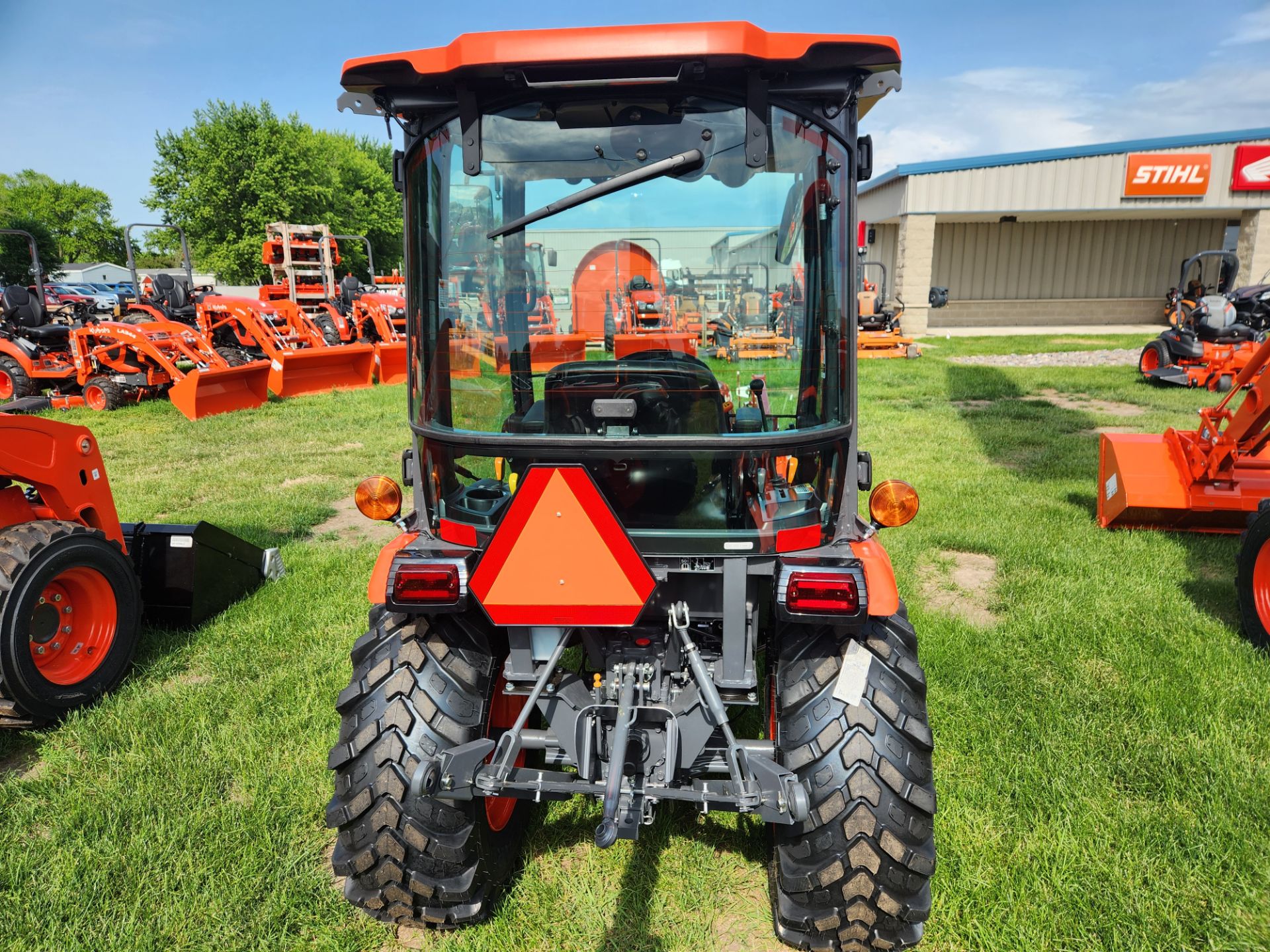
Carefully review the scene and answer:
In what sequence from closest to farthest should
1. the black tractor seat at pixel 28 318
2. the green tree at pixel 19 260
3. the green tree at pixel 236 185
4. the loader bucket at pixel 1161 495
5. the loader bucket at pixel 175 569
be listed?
the loader bucket at pixel 175 569, the loader bucket at pixel 1161 495, the black tractor seat at pixel 28 318, the green tree at pixel 19 260, the green tree at pixel 236 185

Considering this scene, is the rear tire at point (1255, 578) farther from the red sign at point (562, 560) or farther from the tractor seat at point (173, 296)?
the tractor seat at point (173, 296)

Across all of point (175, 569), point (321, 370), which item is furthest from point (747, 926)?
point (321, 370)

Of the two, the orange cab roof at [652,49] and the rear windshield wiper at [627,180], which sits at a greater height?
the orange cab roof at [652,49]

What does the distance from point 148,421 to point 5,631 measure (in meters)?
7.99

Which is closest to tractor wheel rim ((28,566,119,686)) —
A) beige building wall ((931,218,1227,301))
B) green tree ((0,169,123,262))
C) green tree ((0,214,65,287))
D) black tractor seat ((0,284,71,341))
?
black tractor seat ((0,284,71,341))

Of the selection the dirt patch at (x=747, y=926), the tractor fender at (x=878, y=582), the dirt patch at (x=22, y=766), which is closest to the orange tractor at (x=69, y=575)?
the dirt patch at (x=22, y=766)

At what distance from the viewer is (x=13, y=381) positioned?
1104 cm

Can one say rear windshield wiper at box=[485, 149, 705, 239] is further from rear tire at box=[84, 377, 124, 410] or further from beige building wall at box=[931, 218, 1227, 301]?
beige building wall at box=[931, 218, 1227, 301]

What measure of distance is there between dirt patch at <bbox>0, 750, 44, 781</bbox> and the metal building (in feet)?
64.1

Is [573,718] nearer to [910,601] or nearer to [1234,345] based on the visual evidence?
[910,601]

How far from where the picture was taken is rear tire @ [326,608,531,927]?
2.18 m

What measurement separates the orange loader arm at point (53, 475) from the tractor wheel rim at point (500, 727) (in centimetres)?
242

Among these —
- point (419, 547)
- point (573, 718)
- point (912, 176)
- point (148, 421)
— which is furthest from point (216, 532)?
point (912, 176)

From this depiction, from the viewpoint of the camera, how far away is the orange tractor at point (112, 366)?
10734 mm
